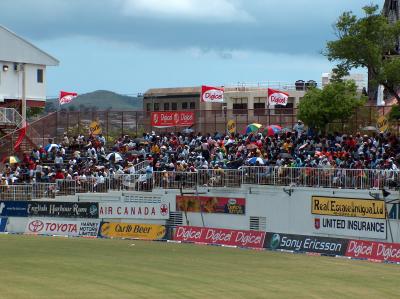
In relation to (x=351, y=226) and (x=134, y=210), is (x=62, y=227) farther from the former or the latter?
(x=351, y=226)

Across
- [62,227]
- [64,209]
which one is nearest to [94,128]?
[64,209]

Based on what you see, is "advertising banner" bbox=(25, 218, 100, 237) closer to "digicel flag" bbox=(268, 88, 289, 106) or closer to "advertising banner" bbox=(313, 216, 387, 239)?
"advertising banner" bbox=(313, 216, 387, 239)

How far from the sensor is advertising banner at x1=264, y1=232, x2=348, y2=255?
1696 inches

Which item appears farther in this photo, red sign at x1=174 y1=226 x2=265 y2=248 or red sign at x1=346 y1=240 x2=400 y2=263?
red sign at x1=174 y1=226 x2=265 y2=248

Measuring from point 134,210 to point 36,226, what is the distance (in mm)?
6156

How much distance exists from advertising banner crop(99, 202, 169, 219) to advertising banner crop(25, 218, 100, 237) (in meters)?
1.40

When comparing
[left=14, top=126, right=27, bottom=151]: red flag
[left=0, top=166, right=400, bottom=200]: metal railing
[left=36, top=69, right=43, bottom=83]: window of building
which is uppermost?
[left=36, top=69, right=43, bottom=83]: window of building

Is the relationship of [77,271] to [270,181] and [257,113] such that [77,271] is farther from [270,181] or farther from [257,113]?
[257,113]

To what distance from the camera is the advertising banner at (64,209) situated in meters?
57.3

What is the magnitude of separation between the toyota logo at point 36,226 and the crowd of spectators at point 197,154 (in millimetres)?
3853

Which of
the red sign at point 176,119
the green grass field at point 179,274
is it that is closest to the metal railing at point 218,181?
the green grass field at point 179,274

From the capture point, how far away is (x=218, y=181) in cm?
5403

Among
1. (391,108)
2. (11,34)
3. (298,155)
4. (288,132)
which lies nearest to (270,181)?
(298,155)

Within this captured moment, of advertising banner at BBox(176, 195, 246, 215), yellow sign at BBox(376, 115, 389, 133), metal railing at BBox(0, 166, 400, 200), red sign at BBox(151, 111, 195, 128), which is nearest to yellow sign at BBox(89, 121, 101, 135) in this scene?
red sign at BBox(151, 111, 195, 128)
